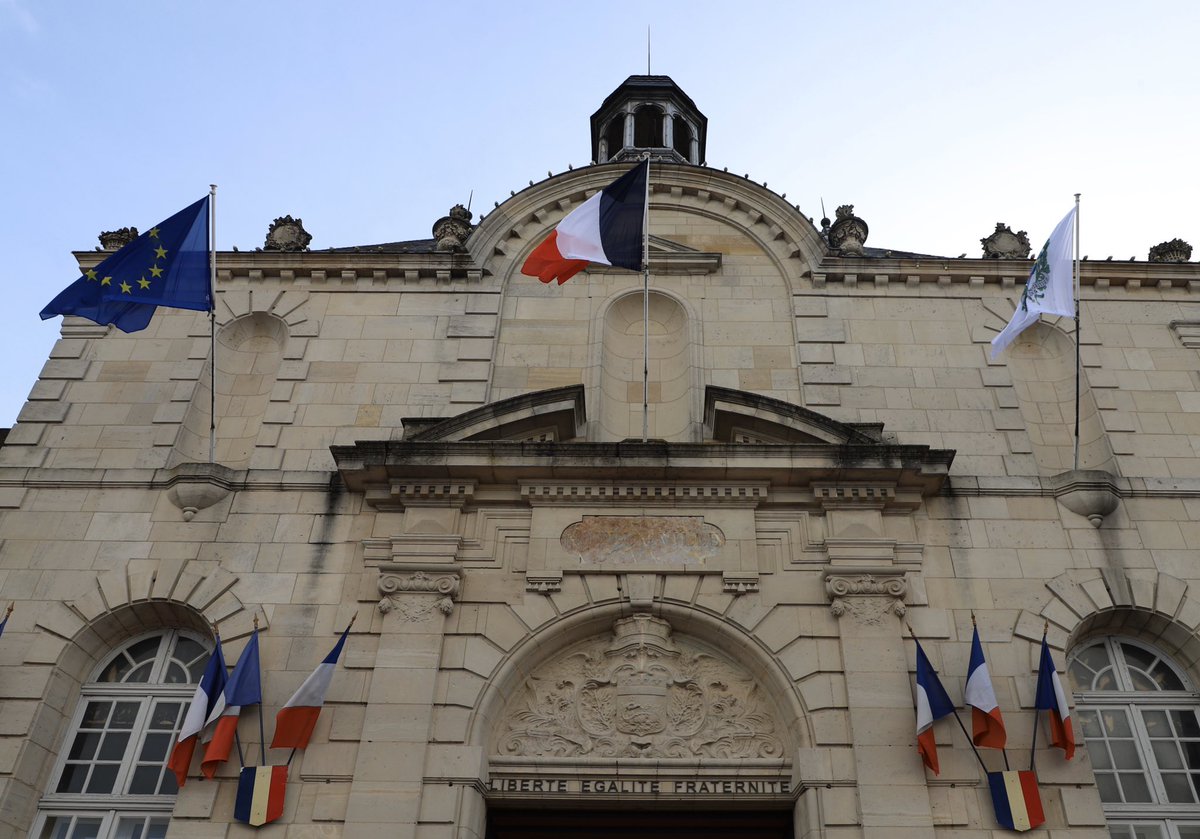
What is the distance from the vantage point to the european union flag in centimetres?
1523

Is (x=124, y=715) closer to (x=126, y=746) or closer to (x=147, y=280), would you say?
(x=126, y=746)

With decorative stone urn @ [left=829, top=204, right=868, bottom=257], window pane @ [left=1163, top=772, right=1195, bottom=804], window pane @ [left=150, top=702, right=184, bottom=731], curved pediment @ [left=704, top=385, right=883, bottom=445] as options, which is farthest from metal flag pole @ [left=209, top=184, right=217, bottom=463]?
window pane @ [left=1163, top=772, right=1195, bottom=804]

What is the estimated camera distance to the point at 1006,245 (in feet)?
61.0

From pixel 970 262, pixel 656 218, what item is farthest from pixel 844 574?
pixel 656 218

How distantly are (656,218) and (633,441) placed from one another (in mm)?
6142

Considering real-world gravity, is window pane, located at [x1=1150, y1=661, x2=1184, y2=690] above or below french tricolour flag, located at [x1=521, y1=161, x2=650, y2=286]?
below

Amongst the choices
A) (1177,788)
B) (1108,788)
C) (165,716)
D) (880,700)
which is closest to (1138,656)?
(1177,788)

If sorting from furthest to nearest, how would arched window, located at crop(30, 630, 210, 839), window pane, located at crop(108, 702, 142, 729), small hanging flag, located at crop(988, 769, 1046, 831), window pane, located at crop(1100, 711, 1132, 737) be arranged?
window pane, located at crop(108, 702, 142, 729)
window pane, located at crop(1100, 711, 1132, 737)
arched window, located at crop(30, 630, 210, 839)
small hanging flag, located at crop(988, 769, 1046, 831)

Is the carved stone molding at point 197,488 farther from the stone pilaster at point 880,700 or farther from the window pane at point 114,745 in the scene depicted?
the stone pilaster at point 880,700

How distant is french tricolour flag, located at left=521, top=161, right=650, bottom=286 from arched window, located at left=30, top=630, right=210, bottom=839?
7.14 meters

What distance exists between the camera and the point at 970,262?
Answer: 59.1ft

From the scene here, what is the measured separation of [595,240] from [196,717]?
8.42 m

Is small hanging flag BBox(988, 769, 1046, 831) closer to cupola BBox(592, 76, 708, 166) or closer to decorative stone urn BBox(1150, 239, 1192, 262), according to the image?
decorative stone urn BBox(1150, 239, 1192, 262)

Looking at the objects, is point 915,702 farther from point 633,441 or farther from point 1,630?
point 1,630
